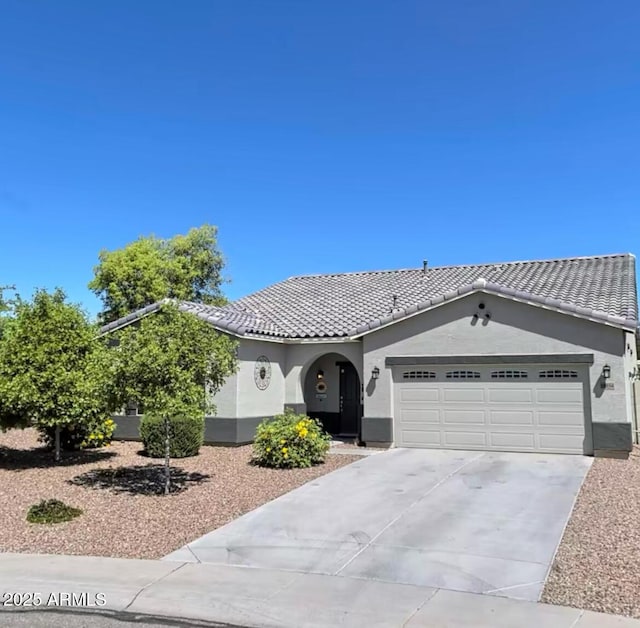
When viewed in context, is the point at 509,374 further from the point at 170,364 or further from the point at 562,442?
the point at 170,364

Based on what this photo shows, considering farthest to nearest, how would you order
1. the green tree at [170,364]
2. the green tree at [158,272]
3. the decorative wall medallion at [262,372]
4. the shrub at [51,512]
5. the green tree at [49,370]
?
1. the green tree at [158,272]
2. the decorative wall medallion at [262,372]
3. the green tree at [49,370]
4. the green tree at [170,364]
5. the shrub at [51,512]

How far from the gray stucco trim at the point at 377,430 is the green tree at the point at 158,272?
2138cm

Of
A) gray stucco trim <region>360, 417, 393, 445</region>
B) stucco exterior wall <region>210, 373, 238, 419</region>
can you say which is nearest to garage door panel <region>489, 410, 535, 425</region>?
gray stucco trim <region>360, 417, 393, 445</region>

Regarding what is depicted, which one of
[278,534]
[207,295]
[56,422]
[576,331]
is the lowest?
[278,534]

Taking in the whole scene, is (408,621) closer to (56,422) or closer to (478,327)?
(56,422)

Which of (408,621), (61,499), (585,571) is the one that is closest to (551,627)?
(408,621)

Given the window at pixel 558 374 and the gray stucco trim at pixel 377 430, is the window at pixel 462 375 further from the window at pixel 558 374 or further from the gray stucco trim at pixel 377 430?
the gray stucco trim at pixel 377 430

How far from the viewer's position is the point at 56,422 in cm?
1288

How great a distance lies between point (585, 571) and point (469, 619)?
2.01 m

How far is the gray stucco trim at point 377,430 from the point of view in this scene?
53.0 ft

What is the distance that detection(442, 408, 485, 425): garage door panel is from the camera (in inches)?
605

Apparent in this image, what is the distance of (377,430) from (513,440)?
3.61 meters

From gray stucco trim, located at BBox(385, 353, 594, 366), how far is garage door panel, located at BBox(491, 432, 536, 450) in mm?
1846

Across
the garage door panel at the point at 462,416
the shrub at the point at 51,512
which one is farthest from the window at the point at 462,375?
the shrub at the point at 51,512
